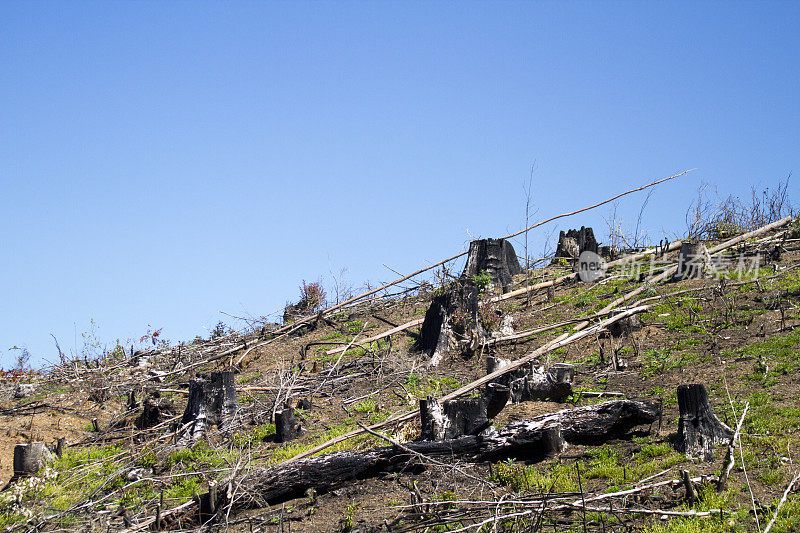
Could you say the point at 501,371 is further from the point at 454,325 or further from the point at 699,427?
the point at 699,427

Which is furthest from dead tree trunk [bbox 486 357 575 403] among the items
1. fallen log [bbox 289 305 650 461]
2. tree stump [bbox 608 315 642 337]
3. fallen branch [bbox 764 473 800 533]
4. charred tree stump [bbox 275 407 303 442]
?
fallen branch [bbox 764 473 800 533]

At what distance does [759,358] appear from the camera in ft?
26.6

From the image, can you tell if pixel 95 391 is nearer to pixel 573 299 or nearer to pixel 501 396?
pixel 501 396

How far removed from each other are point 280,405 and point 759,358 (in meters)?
6.53

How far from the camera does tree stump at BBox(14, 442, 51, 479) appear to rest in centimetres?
847

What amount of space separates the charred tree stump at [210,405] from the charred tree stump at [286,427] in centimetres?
98

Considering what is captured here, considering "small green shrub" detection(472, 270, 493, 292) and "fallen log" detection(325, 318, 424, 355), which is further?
"small green shrub" detection(472, 270, 493, 292)

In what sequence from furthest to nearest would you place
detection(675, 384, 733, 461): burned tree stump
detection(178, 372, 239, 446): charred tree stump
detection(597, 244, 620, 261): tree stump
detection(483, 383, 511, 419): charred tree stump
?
detection(597, 244, 620, 261): tree stump
detection(178, 372, 239, 446): charred tree stump
detection(483, 383, 511, 419): charred tree stump
detection(675, 384, 733, 461): burned tree stump

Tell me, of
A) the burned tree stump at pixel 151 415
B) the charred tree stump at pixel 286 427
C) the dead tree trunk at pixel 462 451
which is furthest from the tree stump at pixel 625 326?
the burned tree stump at pixel 151 415

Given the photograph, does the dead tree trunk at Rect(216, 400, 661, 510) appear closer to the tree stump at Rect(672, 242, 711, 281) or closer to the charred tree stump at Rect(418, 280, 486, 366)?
the charred tree stump at Rect(418, 280, 486, 366)

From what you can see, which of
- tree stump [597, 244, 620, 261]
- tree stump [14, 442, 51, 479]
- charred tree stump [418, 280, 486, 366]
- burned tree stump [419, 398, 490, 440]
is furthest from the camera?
tree stump [597, 244, 620, 261]

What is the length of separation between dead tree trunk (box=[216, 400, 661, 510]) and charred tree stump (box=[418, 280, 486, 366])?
→ 4656 millimetres

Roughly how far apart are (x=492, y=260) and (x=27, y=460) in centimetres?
963

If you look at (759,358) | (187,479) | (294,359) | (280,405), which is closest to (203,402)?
(280,405)
